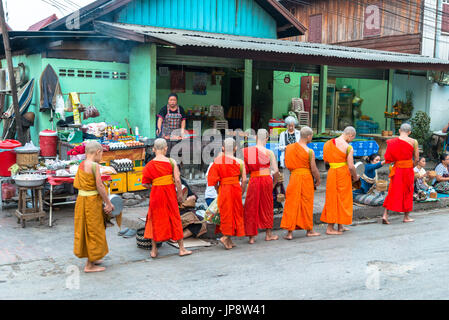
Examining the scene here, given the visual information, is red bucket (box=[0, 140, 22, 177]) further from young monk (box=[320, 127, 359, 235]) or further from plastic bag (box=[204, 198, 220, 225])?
young monk (box=[320, 127, 359, 235])

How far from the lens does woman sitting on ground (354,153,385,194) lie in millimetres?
9945

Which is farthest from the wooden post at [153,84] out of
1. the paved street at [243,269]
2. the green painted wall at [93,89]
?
the paved street at [243,269]

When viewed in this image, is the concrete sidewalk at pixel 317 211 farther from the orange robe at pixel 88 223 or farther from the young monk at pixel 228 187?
the orange robe at pixel 88 223

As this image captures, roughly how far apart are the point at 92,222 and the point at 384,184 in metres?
6.65

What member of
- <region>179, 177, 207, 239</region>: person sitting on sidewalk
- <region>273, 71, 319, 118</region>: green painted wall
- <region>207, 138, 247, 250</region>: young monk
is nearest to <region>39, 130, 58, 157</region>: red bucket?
<region>179, 177, 207, 239</region>: person sitting on sidewalk

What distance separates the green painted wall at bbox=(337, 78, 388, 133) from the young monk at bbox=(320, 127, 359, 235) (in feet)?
31.7

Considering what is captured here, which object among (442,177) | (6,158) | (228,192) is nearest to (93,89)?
(6,158)

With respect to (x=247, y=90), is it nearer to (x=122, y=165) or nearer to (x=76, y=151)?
(x=122, y=165)

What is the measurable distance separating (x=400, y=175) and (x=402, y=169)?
0.40 feet

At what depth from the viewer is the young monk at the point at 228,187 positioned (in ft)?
23.5

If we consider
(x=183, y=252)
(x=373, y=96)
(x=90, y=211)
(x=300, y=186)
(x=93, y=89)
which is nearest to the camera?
(x=90, y=211)

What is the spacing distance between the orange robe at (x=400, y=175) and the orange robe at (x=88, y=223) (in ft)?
18.8

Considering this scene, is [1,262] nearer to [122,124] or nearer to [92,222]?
[92,222]

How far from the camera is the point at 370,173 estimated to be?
1014cm
